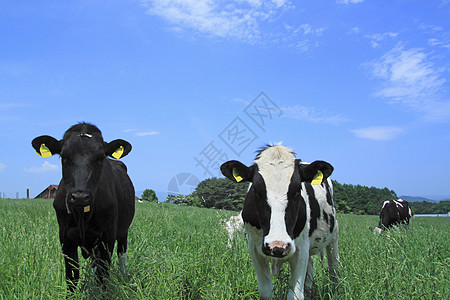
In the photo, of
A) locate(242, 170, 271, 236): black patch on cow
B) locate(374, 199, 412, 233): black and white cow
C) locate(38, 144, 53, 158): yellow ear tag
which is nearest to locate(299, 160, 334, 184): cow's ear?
locate(242, 170, 271, 236): black patch on cow

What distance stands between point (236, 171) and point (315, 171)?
938 mm

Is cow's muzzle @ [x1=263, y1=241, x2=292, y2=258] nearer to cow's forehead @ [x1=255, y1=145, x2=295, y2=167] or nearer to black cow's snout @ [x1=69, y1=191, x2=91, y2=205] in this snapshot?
cow's forehead @ [x1=255, y1=145, x2=295, y2=167]

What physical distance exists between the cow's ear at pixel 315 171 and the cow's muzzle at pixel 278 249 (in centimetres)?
102

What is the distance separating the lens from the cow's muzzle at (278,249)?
341 centimetres

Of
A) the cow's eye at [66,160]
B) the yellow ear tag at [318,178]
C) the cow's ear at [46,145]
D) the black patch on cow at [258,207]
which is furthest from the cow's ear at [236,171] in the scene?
the cow's ear at [46,145]

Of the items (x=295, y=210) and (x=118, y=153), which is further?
(x=118, y=153)

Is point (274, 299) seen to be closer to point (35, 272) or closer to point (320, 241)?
point (320, 241)

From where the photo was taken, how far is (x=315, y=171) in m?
4.25

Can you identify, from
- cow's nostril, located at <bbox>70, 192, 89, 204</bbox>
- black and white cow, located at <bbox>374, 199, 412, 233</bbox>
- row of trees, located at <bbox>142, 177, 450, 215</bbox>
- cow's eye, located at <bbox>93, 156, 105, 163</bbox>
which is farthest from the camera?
row of trees, located at <bbox>142, 177, 450, 215</bbox>

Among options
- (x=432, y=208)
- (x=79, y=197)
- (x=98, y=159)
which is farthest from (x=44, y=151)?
(x=432, y=208)

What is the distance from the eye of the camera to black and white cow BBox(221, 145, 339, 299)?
359cm

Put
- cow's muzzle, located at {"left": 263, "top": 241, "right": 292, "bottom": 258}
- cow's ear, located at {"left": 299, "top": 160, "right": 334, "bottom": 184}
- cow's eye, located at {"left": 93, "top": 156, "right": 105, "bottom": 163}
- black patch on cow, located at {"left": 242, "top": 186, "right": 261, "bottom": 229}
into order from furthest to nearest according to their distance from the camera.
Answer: cow's eye, located at {"left": 93, "top": 156, "right": 105, "bottom": 163}
cow's ear, located at {"left": 299, "top": 160, "right": 334, "bottom": 184}
black patch on cow, located at {"left": 242, "top": 186, "right": 261, "bottom": 229}
cow's muzzle, located at {"left": 263, "top": 241, "right": 292, "bottom": 258}

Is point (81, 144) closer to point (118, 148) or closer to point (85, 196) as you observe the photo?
point (118, 148)

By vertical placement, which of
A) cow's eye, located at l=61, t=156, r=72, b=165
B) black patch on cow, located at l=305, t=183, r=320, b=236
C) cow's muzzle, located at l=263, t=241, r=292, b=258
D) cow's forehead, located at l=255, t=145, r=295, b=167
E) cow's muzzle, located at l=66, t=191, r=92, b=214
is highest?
cow's eye, located at l=61, t=156, r=72, b=165
